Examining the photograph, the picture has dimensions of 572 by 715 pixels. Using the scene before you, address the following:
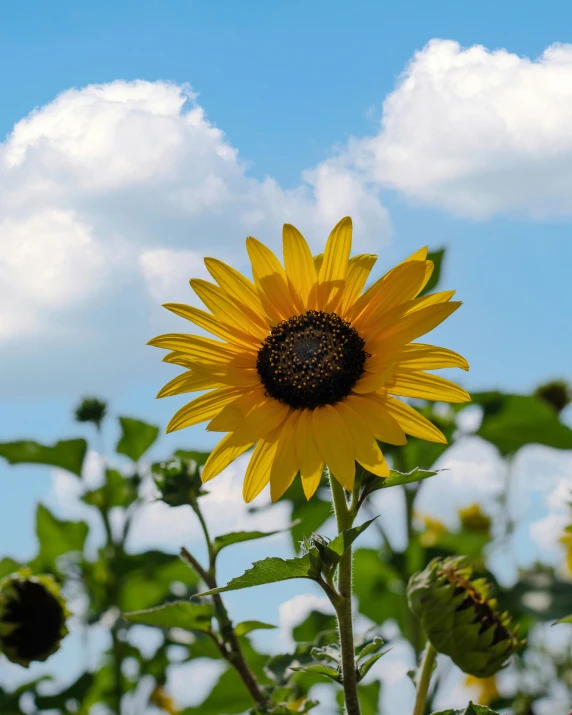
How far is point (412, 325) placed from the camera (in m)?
1.25

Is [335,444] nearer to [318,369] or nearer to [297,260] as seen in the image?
[318,369]

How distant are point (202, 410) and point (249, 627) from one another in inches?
13.7

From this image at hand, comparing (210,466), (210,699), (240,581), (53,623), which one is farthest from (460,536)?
(240,581)

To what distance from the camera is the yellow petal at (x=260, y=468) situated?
1.31 m

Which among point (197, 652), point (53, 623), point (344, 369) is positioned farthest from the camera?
point (53, 623)

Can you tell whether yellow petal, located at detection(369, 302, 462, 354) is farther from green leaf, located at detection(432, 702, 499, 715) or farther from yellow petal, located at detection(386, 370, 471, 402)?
green leaf, located at detection(432, 702, 499, 715)

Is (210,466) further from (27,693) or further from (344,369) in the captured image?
(27,693)

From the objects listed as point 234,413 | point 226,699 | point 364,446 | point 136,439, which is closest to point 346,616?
point 364,446

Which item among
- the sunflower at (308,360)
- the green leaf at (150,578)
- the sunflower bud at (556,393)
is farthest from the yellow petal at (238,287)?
the sunflower bud at (556,393)

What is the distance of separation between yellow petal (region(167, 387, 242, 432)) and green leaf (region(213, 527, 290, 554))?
184 mm

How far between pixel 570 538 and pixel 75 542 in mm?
1304

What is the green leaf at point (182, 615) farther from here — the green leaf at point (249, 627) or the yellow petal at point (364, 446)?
the yellow petal at point (364, 446)

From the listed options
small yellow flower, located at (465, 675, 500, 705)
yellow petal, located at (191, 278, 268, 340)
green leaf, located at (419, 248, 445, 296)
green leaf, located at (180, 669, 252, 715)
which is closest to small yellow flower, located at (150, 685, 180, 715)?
small yellow flower, located at (465, 675, 500, 705)

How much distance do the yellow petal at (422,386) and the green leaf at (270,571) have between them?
11.2 inches
